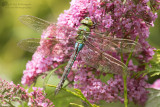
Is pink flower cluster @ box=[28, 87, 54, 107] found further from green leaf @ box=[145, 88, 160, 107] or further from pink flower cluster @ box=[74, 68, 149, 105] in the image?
green leaf @ box=[145, 88, 160, 107]

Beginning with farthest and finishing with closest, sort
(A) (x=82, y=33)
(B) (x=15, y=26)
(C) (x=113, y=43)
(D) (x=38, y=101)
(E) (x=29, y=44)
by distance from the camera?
(B) (x=15, y=26)
(E) (x=29, y=44)
(A) (x=82, y=33)
(C) (x=113, y=43)
(D) (x=38, y=101)

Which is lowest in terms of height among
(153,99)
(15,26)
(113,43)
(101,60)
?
(153,99)

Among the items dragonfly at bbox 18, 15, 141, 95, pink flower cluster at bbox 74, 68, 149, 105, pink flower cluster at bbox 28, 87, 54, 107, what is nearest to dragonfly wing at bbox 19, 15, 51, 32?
dragonfly at bbox 18, 15, 141, 95

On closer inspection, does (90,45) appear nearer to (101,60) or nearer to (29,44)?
(101,60)

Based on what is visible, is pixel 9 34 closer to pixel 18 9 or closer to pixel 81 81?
pixel 18 9

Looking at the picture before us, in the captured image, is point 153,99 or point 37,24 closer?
Answer: point 153,99

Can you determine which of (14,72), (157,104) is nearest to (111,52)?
(157,104)

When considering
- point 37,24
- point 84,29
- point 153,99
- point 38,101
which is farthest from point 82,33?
point 153,99
